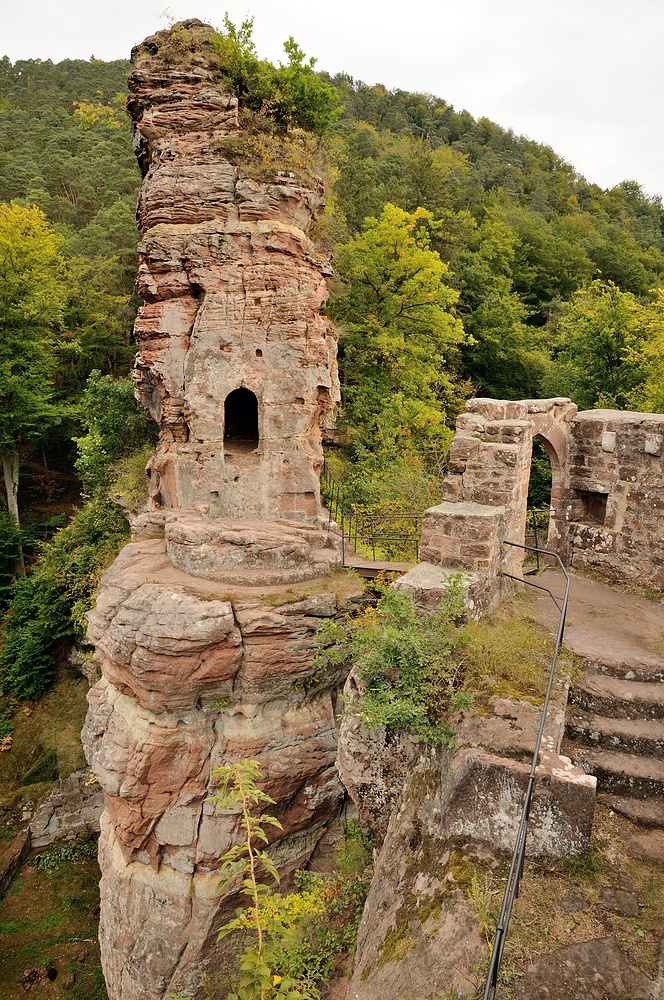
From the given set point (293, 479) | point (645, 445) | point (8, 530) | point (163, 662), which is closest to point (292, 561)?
point (293, 479)

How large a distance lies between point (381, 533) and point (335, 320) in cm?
859

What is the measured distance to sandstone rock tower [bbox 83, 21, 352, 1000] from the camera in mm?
9773

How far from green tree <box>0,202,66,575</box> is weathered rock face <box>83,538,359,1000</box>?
477 inches

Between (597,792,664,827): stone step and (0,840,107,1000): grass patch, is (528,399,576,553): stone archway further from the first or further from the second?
(0,840,107,1000): grass patch

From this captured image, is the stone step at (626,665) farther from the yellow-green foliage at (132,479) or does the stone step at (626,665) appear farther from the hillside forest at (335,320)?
the yellow-green foliage at (132,479)

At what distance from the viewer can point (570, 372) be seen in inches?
942

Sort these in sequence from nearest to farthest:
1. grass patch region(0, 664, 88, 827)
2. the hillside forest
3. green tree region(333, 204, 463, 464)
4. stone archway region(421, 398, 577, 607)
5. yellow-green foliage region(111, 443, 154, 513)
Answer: stone archway region(421, 398, 577, 607) → yellow-green foliage region(111, 443, 154, 513) → grass patch region(0, 664, 88, 827) → the hillside forest → green tree region(333, 204, 463, 464)

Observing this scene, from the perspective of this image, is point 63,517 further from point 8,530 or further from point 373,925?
point 373,925

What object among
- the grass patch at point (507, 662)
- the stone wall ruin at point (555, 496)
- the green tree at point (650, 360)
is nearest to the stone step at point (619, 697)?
the grass patch at point (507, 662)

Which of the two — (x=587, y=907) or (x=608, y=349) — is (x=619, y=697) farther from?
(x=608, y=349)

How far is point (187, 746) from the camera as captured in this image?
32.6 feet

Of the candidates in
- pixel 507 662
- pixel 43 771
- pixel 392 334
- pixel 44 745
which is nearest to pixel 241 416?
pixel 392 334

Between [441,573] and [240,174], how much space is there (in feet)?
32.1

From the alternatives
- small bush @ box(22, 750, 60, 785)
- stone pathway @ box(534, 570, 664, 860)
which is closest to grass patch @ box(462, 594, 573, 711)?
stone pathway @ box(534, 570, 664, 860)
